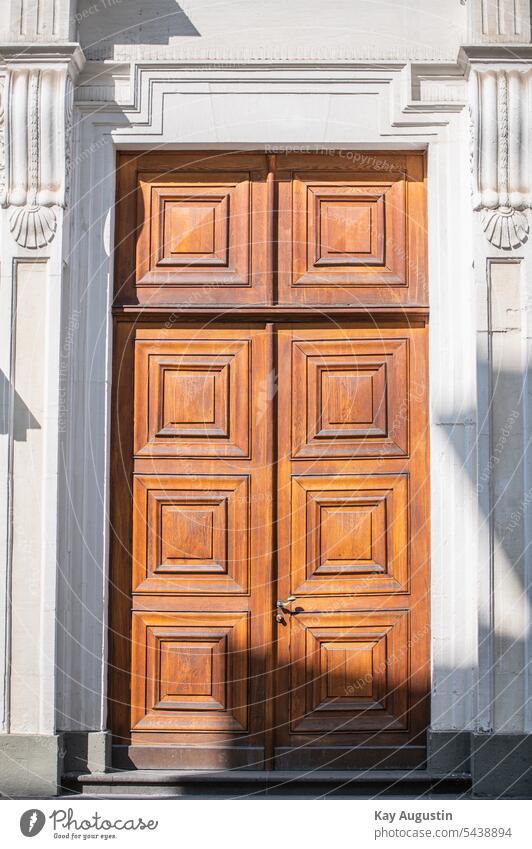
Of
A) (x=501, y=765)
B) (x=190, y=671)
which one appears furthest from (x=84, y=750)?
(x=501, y=765)

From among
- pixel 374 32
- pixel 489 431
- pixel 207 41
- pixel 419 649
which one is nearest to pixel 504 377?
pixel 489 431

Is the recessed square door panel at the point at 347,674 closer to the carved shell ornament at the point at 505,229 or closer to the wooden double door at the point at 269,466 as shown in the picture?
the wooden double door at the point at 269,466

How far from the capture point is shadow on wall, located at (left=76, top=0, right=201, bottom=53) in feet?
22.3

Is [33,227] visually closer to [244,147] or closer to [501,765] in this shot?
[244,147]

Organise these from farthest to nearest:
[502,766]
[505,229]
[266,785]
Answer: [505,229] → [266,785] → [502,766]

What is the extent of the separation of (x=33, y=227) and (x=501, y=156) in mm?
2781

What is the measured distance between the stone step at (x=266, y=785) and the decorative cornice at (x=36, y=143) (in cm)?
315

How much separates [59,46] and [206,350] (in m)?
1.97

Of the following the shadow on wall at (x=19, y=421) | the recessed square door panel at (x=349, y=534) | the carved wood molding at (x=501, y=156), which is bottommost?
the recessed square door panel at (x=349, y=534)

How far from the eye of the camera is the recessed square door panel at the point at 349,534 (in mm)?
Result: 6648

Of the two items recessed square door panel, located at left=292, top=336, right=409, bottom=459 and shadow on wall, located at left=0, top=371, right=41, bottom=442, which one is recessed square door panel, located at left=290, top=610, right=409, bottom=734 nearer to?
recessed square door panel, located at left=292, top=336, right=409, bottom=459

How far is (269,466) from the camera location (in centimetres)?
669

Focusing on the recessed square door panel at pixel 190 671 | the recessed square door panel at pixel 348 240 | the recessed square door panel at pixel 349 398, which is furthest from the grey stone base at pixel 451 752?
the recessed square door panel at pixel 348 240

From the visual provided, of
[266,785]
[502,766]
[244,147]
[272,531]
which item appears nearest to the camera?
[502,766]
